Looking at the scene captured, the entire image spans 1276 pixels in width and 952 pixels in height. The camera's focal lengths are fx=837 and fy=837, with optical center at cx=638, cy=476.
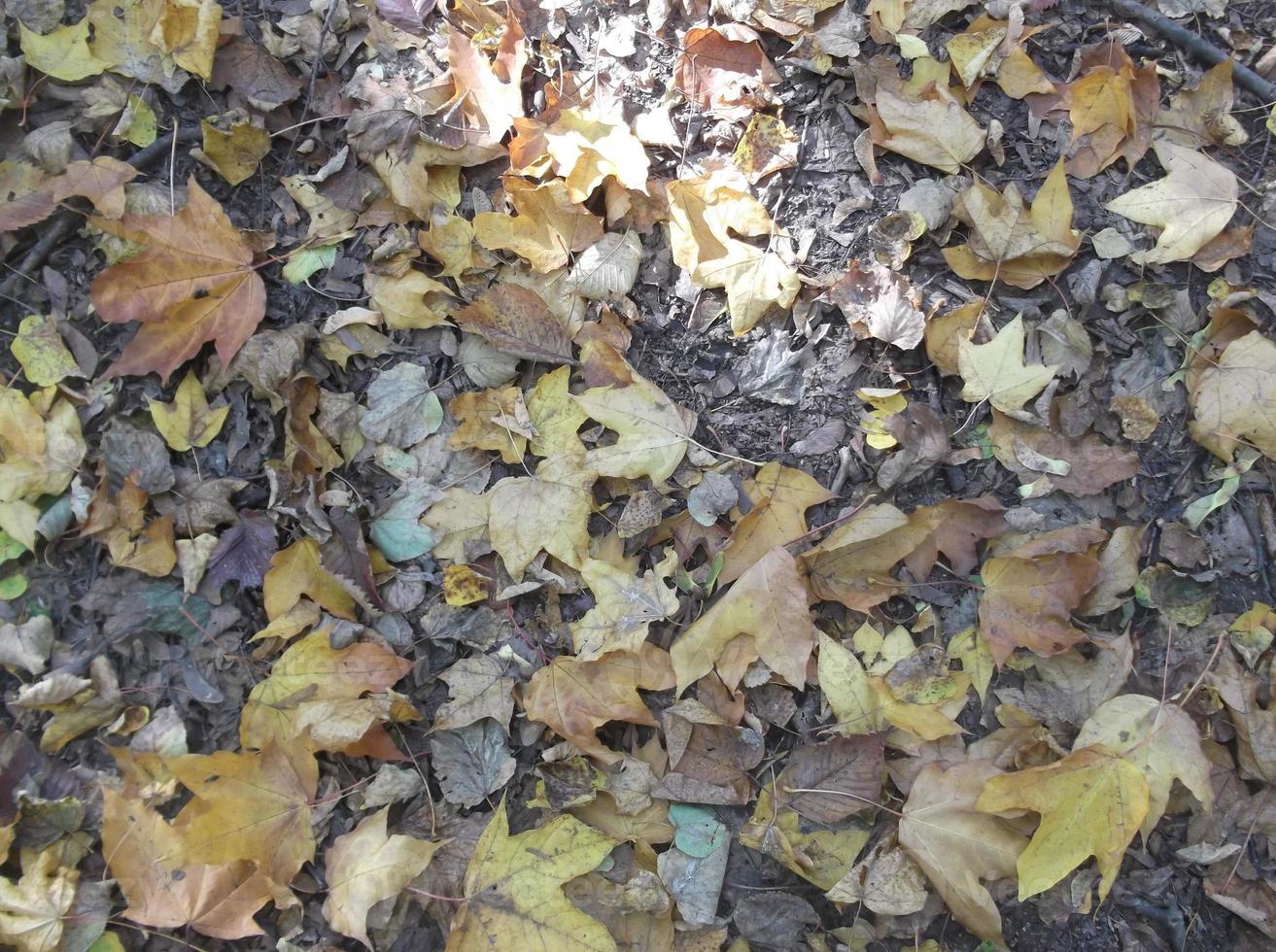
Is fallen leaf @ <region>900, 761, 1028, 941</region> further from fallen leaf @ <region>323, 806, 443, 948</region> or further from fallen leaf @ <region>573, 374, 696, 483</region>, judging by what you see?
fallen leaf @ <region>323, 806, 443, 948</region>

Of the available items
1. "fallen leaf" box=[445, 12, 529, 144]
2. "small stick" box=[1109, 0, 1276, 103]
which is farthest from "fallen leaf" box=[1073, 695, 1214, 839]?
"fallen leaf" box=[445, 12, 529, 144]

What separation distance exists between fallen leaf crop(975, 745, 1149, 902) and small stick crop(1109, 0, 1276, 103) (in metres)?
1.65

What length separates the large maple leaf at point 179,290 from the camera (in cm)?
189

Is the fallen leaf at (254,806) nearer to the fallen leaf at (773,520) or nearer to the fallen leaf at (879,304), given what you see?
the fallen leaf at (773,520)

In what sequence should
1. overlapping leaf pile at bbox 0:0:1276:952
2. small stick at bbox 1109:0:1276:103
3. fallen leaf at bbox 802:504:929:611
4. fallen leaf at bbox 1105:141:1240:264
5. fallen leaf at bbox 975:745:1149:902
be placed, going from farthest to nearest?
small stick at bbox 1109:0:1276:103 < fallen leaf at bbox 1105:141:1240:264 < fallen leaf at bbox 802:504:929:611 < overlapping leaf pile at bbox 0:0:1276:952 < fallen leaf at bbox 975:745:1149:902

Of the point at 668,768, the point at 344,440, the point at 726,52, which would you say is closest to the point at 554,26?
the point at 726,52

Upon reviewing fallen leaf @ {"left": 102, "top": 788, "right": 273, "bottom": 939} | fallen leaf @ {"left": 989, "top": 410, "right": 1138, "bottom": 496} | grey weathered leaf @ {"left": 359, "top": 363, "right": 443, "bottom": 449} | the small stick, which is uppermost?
the small stick

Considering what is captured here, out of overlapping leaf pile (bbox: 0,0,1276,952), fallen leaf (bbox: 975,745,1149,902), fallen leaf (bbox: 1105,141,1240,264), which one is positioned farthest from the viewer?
fallen leaf (bbox: 1105,141,1240,264)

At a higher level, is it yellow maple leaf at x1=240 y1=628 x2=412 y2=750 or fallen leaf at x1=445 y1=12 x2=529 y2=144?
fallen leaf at x1=445 y1=12 x2=529 y2=144

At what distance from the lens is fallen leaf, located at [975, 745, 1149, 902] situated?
63.4 inches

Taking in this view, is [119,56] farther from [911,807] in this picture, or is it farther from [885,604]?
[911,807]

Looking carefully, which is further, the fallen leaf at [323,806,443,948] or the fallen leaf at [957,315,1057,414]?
the fallen leaf at [957,315,1057,414]

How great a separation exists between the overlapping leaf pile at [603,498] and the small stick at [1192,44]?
82 mm

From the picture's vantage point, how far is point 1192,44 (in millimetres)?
2061
